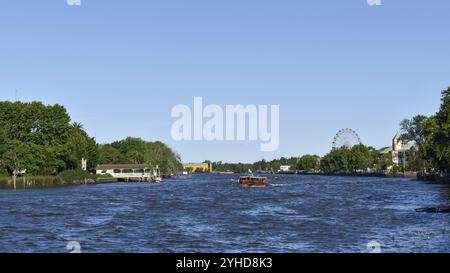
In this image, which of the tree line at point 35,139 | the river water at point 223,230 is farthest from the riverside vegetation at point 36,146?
the river water at point 223,230

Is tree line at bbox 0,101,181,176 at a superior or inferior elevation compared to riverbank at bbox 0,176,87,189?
superior

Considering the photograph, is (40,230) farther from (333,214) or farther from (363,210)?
(363,210)

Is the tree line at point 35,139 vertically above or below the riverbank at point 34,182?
above

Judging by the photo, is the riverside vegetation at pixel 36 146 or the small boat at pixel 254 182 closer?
the riverside vegetation at pixel 36 146

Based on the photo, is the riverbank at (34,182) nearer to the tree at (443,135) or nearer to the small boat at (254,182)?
the small boat at (254,182)

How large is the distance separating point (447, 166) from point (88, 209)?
342 ft

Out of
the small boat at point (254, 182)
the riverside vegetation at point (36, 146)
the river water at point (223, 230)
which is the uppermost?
the riverside vegetation at point (36, 146)

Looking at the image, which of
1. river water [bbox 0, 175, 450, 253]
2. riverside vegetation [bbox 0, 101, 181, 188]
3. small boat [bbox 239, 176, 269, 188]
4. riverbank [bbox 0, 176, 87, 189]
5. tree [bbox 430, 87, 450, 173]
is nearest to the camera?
river water [bbox 0, 175, 450, 253]

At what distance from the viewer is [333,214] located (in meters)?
58.1

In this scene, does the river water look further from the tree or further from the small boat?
the small boat

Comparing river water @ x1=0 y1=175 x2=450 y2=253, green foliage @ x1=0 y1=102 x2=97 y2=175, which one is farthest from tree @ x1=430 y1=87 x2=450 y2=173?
green foliage @ x1=0 y1=102 x2=97 y2=175
